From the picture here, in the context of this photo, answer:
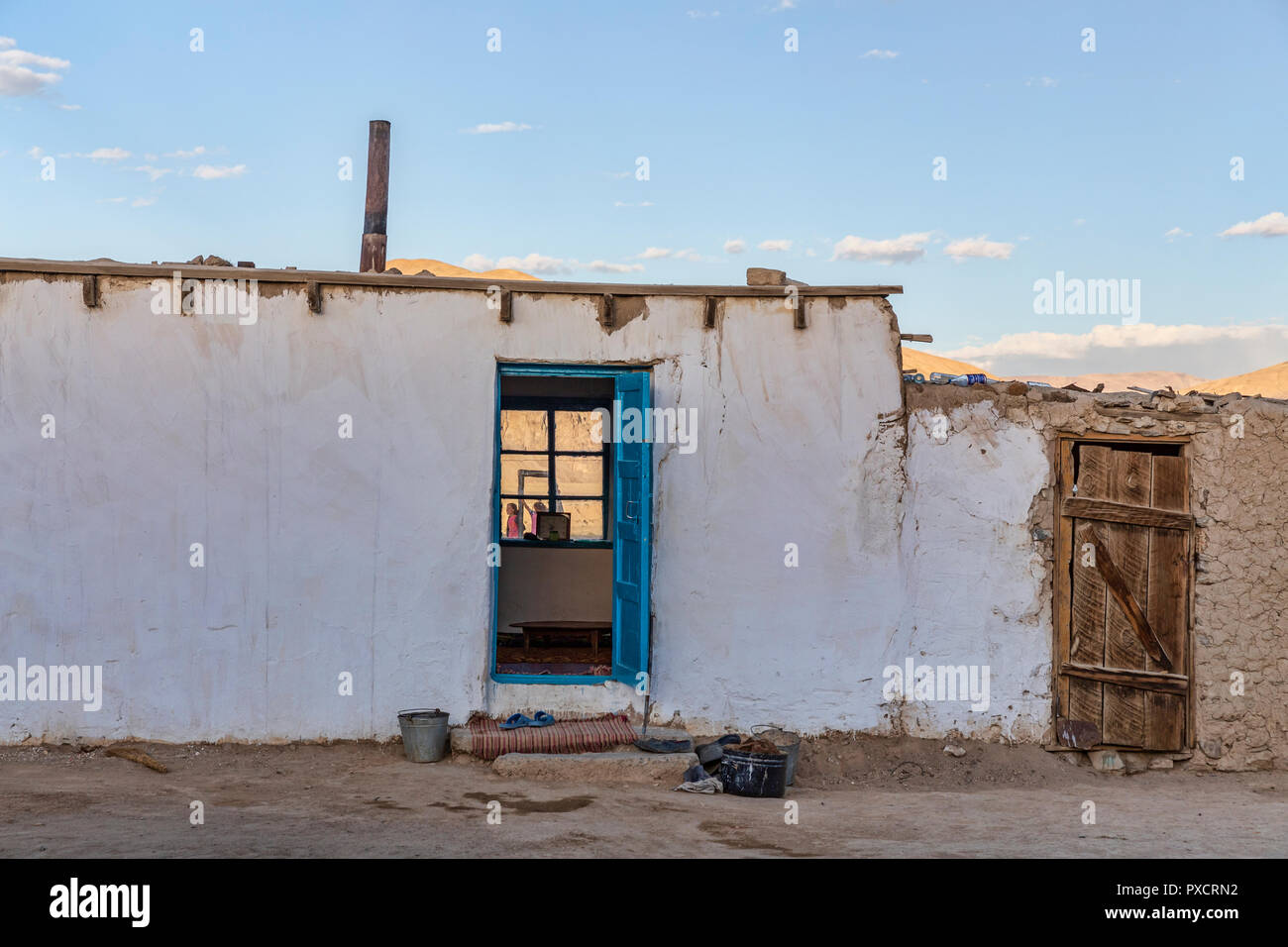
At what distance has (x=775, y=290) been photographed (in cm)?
811

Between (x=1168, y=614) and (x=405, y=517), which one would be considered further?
(x=1168, y=614)

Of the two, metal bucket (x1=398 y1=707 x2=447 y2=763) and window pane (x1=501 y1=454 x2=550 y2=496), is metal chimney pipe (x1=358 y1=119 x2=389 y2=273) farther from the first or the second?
metal bucket (x1=398 y1=707 x2=447 y2=763)

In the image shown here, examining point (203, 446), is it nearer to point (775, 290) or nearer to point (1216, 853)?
point (775, 290)

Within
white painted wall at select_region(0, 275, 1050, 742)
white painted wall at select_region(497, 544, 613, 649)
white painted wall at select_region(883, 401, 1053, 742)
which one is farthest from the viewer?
white painted wall at select_region(497, 544, 613, 649)

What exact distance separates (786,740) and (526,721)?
170 cm

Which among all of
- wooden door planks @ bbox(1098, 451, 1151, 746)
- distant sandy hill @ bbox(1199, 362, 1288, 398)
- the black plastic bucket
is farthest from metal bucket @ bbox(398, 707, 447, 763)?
distant sandy hill @ bbox(1199, 362, 1288, 398)

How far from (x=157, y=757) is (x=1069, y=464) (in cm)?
631

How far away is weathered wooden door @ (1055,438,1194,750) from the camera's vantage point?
326 inches

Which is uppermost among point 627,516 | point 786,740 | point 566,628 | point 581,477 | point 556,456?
point 556,456

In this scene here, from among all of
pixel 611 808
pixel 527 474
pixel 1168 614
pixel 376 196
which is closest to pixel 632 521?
pixel 611 808

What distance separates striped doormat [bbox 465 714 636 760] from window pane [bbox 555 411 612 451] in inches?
160

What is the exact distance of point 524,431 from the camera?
37.6 feet

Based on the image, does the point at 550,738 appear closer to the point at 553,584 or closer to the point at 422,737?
the point at 422,737
